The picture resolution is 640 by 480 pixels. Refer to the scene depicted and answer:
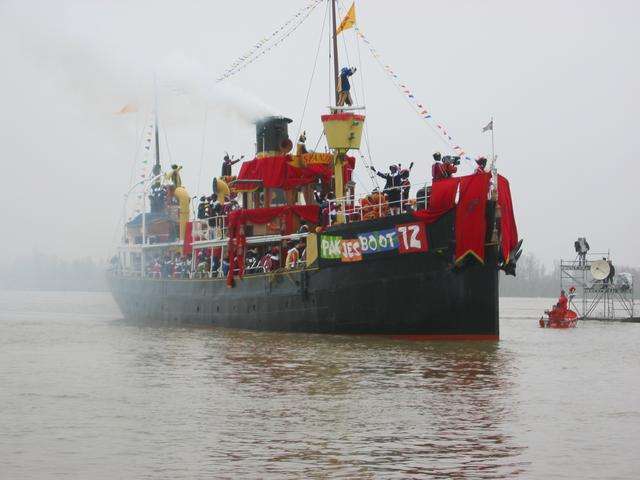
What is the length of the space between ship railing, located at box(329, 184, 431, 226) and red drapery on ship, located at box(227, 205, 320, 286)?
154 inches

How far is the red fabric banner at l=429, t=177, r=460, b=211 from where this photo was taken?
3388 cm

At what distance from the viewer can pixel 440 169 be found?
35.7m

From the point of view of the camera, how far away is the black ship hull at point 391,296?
113 ft

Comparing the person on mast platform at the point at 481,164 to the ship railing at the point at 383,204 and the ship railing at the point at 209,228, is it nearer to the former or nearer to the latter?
the ship railing at the point at 383,204

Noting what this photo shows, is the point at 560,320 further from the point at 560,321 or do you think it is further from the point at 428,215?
the point at 428,215

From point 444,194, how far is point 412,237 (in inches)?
69.2

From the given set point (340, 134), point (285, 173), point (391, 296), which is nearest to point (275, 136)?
point (285, 173)

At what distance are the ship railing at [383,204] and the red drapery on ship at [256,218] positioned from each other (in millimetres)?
3913

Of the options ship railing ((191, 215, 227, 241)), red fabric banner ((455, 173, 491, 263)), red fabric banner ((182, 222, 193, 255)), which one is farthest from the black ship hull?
red fabric banner ((182, 222, 193, 255))

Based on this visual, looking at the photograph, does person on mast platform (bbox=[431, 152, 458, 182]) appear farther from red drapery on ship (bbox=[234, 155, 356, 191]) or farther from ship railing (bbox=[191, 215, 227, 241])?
ship railing (bbox=[191, 215, 227, 241])

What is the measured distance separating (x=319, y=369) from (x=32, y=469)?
42.8ft

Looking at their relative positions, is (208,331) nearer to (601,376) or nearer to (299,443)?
(601,376)

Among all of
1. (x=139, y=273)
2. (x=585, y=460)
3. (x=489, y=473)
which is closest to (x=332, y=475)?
(x=489, y=473)

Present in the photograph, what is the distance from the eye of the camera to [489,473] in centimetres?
1375
